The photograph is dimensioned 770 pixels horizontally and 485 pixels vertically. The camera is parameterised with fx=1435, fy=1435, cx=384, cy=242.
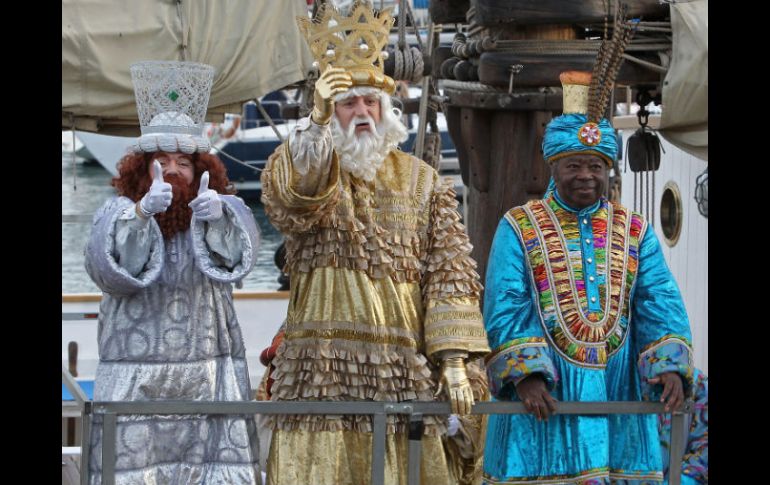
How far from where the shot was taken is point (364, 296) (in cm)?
495

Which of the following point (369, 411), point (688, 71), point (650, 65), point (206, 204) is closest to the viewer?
point (369, 411)

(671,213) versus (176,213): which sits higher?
(671,213)

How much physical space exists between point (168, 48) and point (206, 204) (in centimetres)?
199

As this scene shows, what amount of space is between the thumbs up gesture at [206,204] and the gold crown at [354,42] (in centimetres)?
58

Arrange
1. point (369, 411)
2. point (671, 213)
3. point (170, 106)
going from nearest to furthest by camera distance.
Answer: point (369, 411), point (170, 106), point (671, 213)

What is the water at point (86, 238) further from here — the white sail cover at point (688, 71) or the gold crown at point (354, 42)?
the gold crown at point (354, 42)

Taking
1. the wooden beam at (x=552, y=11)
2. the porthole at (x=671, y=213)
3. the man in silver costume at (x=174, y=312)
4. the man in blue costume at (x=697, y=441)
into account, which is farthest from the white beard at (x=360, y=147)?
the porthole at (x=671, y=213)

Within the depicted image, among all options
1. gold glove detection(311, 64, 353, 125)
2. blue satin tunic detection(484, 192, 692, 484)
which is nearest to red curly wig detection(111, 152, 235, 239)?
gold glove detection(311, 64, 353, 125)

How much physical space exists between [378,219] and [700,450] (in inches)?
84.1

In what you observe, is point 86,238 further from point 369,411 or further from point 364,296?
point 369,411

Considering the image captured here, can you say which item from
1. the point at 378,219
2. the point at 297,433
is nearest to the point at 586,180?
the point at 378,219

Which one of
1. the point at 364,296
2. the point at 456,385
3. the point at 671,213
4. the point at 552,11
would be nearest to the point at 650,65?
the point at 552,11

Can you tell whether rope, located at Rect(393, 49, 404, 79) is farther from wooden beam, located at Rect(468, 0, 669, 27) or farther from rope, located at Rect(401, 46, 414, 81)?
wooden beam, located at Rect(468, 0, 669, 27)

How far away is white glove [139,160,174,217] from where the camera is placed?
4.89 meters
